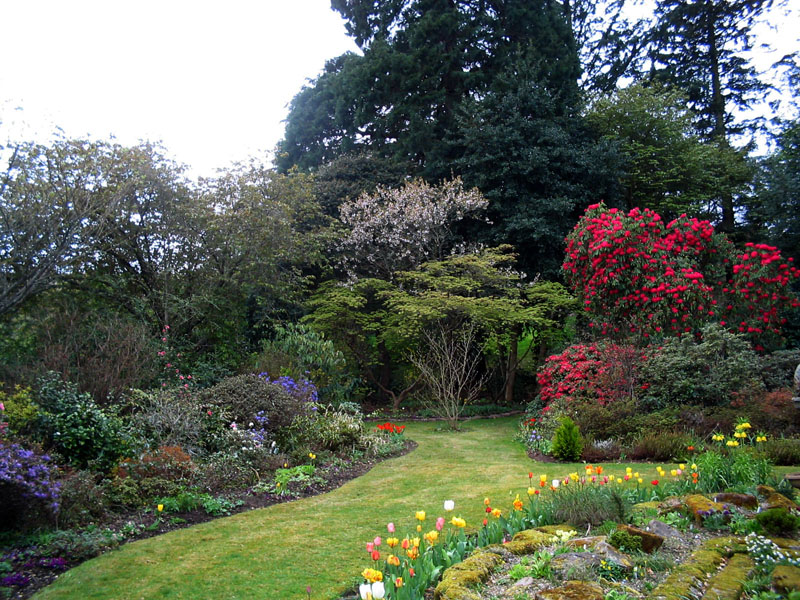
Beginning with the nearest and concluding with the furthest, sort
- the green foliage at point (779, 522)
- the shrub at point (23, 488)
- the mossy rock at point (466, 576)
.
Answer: the mossy rock at point (466, 576) → the green foliage at point (779, 522) → the shrub at point (23, 488)

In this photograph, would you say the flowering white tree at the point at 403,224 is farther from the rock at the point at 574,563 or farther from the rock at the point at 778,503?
the rock at the point at 574,563

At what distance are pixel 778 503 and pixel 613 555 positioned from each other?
5.40 ft

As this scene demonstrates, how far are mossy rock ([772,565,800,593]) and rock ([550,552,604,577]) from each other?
79cm

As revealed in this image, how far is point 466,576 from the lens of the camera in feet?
9.64

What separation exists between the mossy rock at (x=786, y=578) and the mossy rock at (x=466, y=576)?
1360 mm

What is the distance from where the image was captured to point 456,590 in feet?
9.00

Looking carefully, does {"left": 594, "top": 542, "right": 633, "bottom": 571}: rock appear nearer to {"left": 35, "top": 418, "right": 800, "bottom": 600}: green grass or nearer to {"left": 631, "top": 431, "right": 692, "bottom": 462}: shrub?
{"left": 35, "top": 418, "right": 800, "bottom": 600}: green grass

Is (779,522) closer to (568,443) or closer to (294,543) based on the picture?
(294,543)

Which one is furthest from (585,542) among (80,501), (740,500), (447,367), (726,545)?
(447,367)

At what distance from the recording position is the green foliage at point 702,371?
330 inches

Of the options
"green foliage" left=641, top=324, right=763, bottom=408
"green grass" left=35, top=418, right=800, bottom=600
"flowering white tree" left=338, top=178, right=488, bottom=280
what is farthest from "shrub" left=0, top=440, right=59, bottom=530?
"flowering white tree" left=338, top=178, right=488, bottom=280

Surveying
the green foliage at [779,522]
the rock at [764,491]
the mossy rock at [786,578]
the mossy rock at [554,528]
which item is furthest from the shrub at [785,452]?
the mossy rock at [786,578]

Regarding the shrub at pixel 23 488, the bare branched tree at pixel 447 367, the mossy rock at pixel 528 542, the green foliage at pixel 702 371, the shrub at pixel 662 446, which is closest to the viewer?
the mossy rock at pixel 528 542

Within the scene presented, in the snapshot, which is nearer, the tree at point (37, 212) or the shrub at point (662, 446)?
the shrub at point (662, 446)
